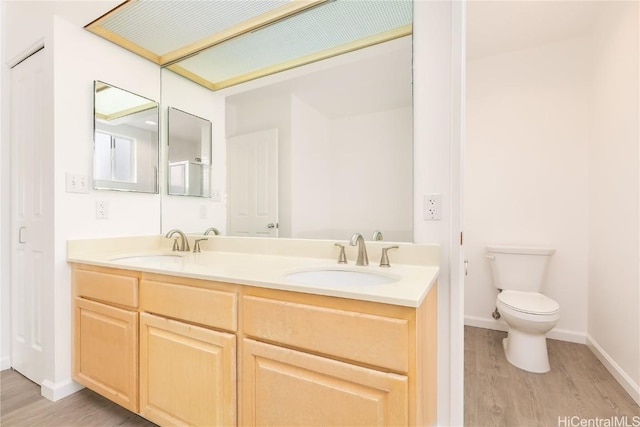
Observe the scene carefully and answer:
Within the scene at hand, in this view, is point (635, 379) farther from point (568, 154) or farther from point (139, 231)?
point (139, 231)

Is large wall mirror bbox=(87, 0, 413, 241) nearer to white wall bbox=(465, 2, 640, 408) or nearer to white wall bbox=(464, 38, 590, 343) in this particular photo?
white wall bbox=(465, 2, 640, 408)

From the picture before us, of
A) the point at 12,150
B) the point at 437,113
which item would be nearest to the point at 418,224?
the point at 437,113

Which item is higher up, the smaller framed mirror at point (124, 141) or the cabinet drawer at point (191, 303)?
the smaller framed mirror at point (124, 141)

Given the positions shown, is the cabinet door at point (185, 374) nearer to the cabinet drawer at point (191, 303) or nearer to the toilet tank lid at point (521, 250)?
the cabinet drawer at point (191, 303)

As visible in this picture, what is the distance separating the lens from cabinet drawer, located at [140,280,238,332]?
109 centimetres

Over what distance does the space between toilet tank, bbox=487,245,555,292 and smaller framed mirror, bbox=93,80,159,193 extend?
270 cm

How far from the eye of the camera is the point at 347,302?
888 mm

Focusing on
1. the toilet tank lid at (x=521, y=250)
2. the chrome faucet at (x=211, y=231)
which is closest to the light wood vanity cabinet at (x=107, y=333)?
the chrome faucet at (x=211, y=231)

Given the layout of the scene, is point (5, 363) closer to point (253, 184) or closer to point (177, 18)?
point (253, 184)

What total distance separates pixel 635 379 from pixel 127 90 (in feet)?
11.3

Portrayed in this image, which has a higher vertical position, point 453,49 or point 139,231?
point 453,49

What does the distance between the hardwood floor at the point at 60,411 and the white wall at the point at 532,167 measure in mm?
2662

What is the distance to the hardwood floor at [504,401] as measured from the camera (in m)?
1.44

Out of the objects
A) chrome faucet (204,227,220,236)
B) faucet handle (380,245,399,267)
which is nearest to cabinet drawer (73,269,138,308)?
chrome faucet (204,227,220,236)
